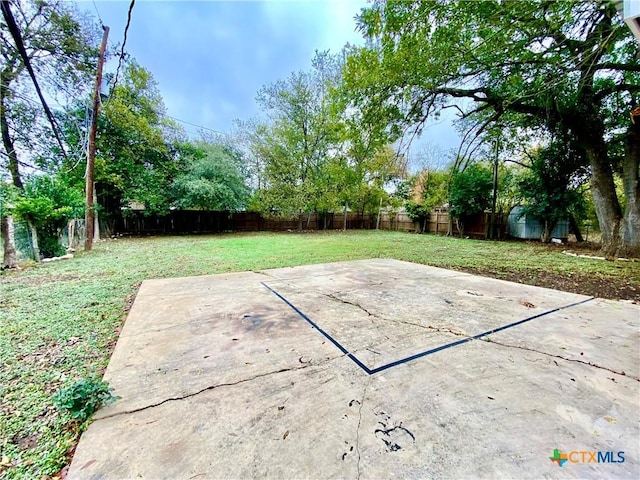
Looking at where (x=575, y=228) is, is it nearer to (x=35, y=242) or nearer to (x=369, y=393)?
(x=369, y=393)

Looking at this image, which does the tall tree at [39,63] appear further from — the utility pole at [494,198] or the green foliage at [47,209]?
the utility pole at [494,198]

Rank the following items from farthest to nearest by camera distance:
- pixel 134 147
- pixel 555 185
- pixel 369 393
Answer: pixel 134 147, pixel 555 185, pixel 369 393

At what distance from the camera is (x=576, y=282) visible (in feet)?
13.6

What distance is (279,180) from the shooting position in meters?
13.3

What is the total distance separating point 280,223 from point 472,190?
10018 mm

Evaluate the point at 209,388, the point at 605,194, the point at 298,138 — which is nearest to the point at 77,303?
the point at 209,388

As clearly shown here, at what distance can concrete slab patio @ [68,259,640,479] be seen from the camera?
1.08m

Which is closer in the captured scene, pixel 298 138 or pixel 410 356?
pixel 410 356

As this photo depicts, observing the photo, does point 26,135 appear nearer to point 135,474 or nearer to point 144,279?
point 144,279

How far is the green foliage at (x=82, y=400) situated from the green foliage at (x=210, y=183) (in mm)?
10243

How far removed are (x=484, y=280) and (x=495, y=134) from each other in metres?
6.06

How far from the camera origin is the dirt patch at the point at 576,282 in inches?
141

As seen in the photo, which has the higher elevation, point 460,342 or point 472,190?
point 472,190

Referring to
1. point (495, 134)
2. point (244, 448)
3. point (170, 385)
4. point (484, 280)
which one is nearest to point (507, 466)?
point (244, 448)
